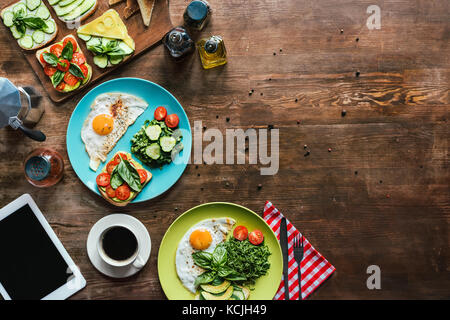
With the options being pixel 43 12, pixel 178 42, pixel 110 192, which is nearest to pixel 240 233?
pixel 110 192

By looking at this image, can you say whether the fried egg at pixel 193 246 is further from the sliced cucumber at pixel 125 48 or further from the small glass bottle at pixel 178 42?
the sliced cucumber at pixel 125 48

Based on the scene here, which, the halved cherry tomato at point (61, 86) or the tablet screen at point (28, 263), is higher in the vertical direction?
the halved cherry tomato at point (61, 86)

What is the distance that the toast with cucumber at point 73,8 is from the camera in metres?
2.67

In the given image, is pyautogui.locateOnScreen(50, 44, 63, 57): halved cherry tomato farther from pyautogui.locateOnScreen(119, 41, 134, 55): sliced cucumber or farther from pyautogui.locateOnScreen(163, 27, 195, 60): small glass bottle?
pyautogui.locateOnScreen(163, 27, 195, 60): small glass bottle

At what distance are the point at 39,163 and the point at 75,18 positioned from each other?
3.66 feet

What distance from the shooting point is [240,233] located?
8.60 feet

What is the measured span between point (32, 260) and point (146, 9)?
6.77 feet

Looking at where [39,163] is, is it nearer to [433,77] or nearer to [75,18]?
[75,18]

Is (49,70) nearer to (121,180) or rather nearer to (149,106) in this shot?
(149,106)

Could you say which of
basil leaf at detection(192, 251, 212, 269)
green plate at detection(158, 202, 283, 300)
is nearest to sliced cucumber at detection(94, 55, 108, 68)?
green plate at detection(158, 202, 283, 300)

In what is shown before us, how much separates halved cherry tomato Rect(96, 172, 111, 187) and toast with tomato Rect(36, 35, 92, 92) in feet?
2.24

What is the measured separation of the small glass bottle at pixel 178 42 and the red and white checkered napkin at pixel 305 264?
1295 millimetres

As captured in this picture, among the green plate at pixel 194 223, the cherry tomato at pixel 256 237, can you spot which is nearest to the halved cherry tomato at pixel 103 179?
the green plate at pixel 194 223

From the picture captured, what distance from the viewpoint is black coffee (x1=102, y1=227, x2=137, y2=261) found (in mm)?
2574
